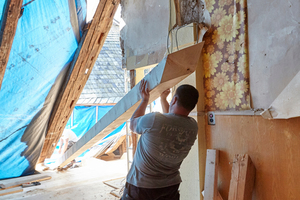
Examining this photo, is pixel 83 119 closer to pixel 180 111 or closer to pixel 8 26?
pixel 8 26

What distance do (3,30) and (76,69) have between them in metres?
1.25

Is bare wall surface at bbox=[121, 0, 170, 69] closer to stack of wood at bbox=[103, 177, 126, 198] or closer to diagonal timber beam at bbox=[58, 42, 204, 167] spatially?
diagonal timber beam at bbox=[58, 42, 204, 167]

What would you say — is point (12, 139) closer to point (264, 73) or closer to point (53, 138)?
point (53, 138)

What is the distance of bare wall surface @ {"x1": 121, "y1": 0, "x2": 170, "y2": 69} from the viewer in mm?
2715

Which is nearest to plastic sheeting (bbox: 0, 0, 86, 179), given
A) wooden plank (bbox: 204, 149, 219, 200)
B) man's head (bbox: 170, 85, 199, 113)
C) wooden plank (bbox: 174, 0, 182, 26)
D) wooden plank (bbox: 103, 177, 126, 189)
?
wooden plank (bbox: 174, 0, 182, 26)

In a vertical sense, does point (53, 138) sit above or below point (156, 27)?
below

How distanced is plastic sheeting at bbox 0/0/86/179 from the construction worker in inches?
84.2

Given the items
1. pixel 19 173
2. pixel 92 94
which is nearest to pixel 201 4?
pixel 19 173

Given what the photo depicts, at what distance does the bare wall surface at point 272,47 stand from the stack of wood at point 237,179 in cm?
50

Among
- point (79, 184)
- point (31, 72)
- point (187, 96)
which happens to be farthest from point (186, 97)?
point (79, 184)

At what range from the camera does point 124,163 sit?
524 centimetres

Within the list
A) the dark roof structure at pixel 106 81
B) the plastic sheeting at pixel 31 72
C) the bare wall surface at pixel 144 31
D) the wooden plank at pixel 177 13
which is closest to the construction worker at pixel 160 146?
the wooden plank at pixel 177 13

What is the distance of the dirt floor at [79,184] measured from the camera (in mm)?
3236

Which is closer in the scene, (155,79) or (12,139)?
(155,79)
